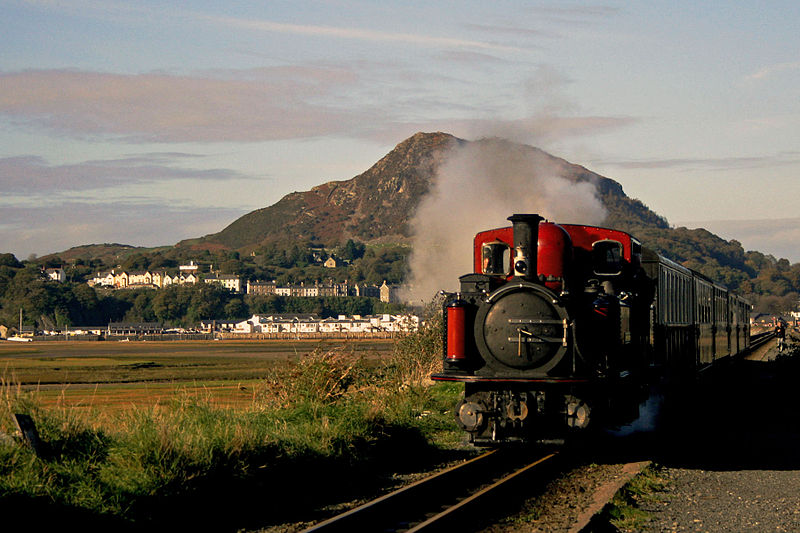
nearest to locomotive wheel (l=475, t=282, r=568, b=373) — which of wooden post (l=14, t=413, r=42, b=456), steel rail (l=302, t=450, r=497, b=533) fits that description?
steel rail (l=302, t=450, r=497, b=533)

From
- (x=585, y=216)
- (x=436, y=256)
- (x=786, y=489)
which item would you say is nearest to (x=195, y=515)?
(x=786, y=489)

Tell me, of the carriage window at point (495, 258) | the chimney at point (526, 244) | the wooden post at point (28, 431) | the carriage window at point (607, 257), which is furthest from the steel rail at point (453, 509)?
the wooden post at point (28, 431)

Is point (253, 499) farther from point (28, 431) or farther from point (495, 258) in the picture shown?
point (495, 258)

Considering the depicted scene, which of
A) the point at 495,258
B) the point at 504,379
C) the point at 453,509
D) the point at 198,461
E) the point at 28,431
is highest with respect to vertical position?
the point at 495,258

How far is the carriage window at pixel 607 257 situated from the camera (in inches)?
654

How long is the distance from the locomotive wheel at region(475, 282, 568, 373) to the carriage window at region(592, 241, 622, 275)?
224 centimetres

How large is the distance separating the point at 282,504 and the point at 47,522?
10.8ft

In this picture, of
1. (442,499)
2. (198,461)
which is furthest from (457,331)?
(198,461)

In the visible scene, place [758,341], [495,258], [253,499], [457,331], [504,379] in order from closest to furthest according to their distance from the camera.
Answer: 1. [253,499]
2. [504,379]
3. [457,331]
4. [495,258]
5. [758,341]

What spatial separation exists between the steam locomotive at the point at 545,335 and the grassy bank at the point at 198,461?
1896mm

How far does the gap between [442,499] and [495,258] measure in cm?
536

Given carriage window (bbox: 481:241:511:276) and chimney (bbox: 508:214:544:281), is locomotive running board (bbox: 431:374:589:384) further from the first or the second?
carriage window (bbox: 481:241:511:276)

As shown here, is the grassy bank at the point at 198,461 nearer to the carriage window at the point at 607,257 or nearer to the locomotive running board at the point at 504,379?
the locomotive running board at the point at 504,379

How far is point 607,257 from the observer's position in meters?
16.7
